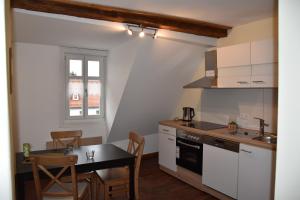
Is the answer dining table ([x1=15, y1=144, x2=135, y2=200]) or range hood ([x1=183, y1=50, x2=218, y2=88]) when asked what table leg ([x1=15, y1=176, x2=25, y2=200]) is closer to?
dining table ([x1=15, y1=144, x2=135, y2=200])

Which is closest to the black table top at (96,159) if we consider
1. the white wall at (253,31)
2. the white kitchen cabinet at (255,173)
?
the white kitchen cabinet at (255,173)

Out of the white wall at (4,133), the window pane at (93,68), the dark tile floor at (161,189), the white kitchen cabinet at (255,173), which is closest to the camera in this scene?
the white wall at (4,133)

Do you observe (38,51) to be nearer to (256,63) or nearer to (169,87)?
(169,87)

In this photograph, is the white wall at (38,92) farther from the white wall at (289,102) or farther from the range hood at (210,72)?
the white wall at (289,102)

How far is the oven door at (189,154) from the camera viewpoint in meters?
3.24

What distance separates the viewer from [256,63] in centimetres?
271

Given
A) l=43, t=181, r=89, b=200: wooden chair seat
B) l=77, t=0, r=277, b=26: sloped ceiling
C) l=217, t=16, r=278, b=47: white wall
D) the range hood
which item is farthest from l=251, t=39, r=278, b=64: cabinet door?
l=43, t=181, r=89, b=200: wooden chair seat

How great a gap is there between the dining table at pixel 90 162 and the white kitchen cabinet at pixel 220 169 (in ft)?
3.71

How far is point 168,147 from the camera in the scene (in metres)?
3.86

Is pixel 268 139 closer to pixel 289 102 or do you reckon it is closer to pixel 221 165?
pixel 221 165

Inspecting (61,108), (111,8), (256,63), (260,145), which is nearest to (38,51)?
(61,108)

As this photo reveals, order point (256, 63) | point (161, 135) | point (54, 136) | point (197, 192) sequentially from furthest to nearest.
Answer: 1. point (161, 135)
2. point (197, 192)
3. point (54, 136)
4. point (256, 63)

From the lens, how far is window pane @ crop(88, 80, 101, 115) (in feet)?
13.3

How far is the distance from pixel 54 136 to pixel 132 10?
1923 mm
